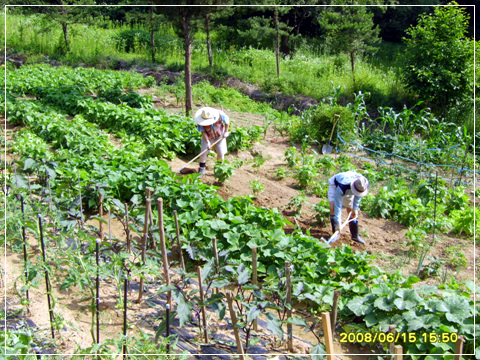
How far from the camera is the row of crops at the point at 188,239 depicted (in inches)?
135

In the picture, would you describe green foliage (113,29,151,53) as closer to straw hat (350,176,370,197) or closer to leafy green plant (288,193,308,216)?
leafy green plant (288,193,308,216)

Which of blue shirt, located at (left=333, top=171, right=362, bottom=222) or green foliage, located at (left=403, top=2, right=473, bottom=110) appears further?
green foliage, located at (left=403, top=2, right=473, bottom=110)

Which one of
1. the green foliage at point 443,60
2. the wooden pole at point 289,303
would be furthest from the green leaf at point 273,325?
the green foliage at point 443,60

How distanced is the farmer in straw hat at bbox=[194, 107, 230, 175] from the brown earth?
1.35ft

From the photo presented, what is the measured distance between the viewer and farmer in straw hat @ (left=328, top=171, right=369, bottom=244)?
17.4 feet

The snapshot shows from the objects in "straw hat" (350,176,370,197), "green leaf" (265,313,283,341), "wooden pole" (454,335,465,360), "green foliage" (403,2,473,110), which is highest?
"green foliage" (403,2,473,110)

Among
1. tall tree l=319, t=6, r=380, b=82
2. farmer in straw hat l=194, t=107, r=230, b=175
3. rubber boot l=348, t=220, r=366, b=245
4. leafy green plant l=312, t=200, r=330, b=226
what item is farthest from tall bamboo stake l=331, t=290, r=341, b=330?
tall tree l=319, t=6, r=380, b=82

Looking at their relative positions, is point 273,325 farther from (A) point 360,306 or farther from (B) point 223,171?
(B) point 223,171

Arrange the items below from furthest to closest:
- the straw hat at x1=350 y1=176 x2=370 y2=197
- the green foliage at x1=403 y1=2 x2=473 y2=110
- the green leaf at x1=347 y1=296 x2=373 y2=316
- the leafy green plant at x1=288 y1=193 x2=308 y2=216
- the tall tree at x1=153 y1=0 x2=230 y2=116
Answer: the green foliage at x1=403 y1=2 x2=473 y2=110, the tall tree at x1=153 y1=0 x2=230 y2=116, the leafy green plant at x1=288 y1=193 x2=308 y2=216, the straw hat at x1=350 y1=176 x2=370 y2=197, the green leaf at x1=347 y1=296 x2=373 y2=316

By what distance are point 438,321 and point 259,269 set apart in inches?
64.5

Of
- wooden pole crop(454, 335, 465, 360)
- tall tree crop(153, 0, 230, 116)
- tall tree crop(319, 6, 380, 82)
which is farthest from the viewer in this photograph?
tall tree crop(319, 6, 380, 82)

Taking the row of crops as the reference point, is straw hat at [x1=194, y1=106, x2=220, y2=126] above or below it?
above

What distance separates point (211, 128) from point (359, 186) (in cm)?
279

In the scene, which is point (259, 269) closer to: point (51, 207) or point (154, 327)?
point (154, 327)
